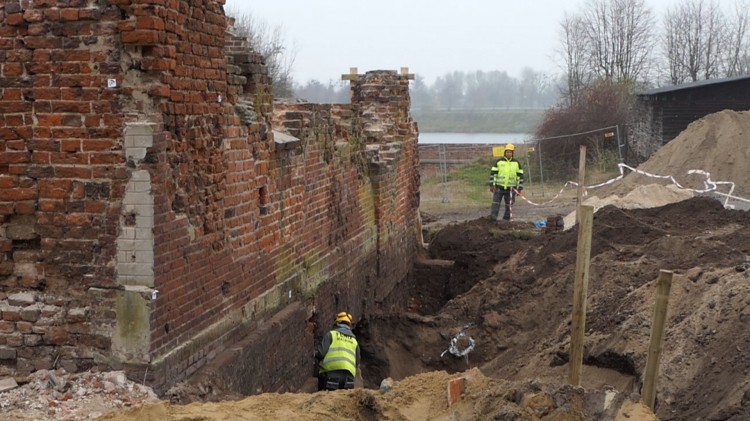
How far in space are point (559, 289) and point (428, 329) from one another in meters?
1.86

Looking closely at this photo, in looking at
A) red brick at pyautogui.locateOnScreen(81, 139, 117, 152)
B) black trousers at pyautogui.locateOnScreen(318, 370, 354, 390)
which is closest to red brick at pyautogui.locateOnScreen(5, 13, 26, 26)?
red brick at pyautogui.locateOnScreen(81, 139, 117, 152)

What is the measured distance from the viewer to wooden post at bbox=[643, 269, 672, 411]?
20.4ft

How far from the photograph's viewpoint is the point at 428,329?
42.9 feet

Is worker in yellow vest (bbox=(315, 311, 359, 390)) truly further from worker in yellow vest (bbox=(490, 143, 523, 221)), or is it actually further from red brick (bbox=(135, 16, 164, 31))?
worker in yellow vest (bbox=(490, 143, 523, 221))

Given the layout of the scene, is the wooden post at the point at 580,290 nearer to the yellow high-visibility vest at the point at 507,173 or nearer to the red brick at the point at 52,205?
the red brick at the point at 52,205

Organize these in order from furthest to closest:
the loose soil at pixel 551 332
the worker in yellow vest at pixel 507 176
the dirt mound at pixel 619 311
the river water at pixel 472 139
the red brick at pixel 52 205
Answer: the river water at pixel 472 139 → the worker in yellow vest at pixel 507 176 → the dirt mound at pixel 619 311 → the red brick at pixel 52 205 → the loose soil at pixel 551 332

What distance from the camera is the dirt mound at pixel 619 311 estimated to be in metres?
7.43

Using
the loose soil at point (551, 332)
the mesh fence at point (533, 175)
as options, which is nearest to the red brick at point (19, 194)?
the loose soil at point (551, 332)

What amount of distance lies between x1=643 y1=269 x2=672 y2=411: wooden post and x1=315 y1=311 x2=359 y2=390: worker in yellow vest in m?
3.79

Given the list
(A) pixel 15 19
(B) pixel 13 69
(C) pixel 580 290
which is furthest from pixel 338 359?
(A) pixel 15 19

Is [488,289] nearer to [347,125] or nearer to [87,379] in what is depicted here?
[347,125]

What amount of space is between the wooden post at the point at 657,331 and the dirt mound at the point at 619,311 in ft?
1.61

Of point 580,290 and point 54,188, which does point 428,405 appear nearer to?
point 580,290

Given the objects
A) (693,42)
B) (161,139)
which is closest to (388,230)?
(161,139)
